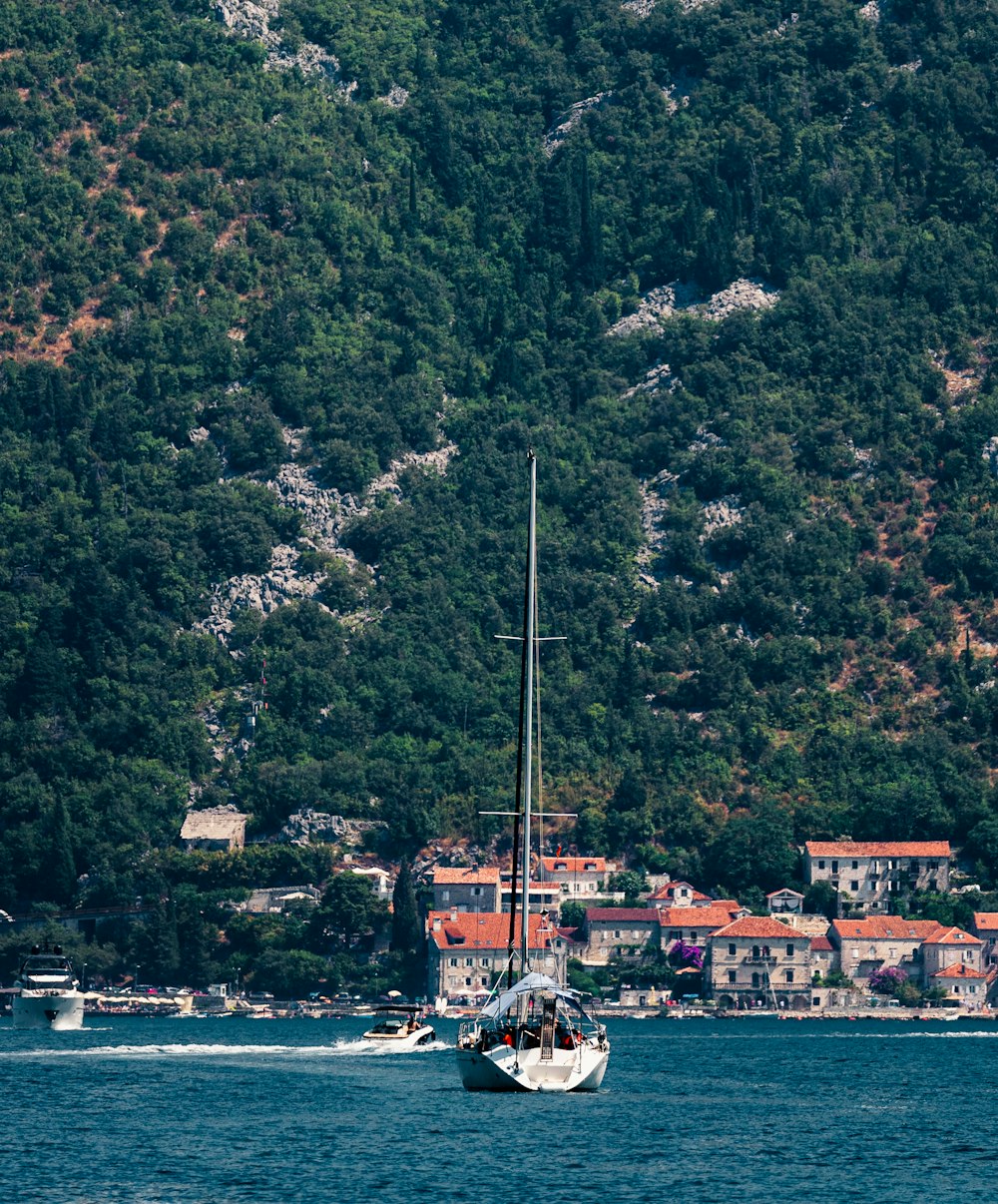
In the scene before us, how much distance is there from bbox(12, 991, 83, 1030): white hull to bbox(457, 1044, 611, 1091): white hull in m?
60.3

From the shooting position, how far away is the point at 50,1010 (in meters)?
167

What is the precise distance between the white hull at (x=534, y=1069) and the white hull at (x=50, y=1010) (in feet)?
198

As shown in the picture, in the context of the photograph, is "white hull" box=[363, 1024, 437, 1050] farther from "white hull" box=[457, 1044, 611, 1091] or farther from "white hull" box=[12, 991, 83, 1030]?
"white hull" box=[457, 1044, 611, 1091]

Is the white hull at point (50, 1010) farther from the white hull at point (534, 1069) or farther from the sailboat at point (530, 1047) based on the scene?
the white hull at point (534, 1069)

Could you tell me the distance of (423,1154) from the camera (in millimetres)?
96875

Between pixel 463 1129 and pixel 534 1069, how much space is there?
554 cm

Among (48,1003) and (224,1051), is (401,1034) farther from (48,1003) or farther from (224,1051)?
(48,1003)

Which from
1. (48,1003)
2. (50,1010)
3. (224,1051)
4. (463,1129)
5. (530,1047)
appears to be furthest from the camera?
Result: (50,1010)

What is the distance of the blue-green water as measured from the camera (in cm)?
9050

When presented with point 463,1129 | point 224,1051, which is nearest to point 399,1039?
point 224,1051

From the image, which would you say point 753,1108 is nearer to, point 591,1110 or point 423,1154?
point 591,1110

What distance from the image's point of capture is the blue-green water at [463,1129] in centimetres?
9050

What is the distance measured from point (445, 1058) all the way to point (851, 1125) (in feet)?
119

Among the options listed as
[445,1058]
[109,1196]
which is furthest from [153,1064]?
[109,1196]
